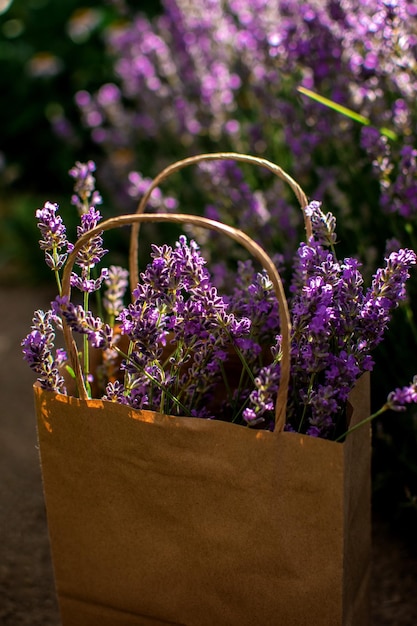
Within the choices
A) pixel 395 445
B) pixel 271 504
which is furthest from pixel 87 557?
pixel 395 445

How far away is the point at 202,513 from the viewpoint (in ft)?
4.28

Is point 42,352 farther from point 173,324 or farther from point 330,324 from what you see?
point 330,324

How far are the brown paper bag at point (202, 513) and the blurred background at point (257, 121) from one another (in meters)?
0.44

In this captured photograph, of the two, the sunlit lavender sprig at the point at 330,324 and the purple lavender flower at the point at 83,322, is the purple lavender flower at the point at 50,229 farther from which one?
the sunlit lavender sprig at the point at 330,324

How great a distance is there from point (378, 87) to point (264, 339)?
76 cm

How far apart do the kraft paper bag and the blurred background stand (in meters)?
0.44

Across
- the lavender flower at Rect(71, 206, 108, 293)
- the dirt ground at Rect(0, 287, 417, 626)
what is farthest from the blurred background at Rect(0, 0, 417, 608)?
the lavender flower at Rect(71, 206, 108, 293)

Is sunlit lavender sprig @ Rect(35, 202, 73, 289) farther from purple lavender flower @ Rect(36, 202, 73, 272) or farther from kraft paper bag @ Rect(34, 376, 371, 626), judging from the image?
kraft paper bag @ Rect(34, 376, 371, 626)

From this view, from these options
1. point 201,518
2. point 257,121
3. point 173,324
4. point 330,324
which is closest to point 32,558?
point 201,518

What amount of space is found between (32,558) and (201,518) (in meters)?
0.67

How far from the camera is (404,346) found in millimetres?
1816

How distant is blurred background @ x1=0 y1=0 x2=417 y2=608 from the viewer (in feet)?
6.15

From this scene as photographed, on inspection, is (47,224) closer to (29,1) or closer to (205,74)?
(205,74)

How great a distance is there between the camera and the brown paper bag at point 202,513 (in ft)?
4.03
